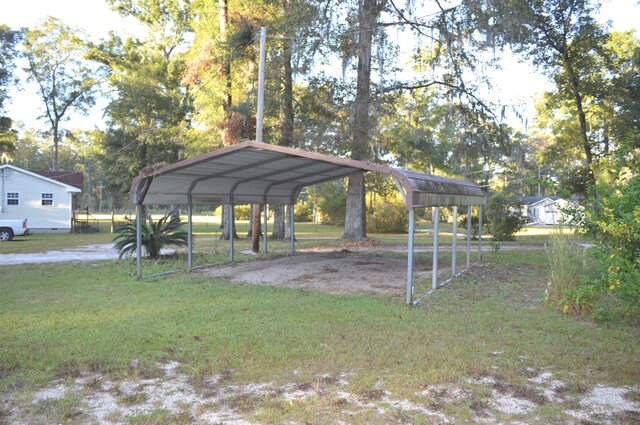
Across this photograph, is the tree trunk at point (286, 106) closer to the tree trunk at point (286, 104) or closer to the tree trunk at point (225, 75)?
the tree trunk at point (286, 104)

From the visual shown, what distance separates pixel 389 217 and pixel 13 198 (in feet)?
71.5

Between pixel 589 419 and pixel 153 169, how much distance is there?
7976 millimetres

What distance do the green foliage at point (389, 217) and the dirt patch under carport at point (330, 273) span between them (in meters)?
18.6

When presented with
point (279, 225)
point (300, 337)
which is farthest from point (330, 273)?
point (279, 225)

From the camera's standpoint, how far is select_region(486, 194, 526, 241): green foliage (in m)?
21.5

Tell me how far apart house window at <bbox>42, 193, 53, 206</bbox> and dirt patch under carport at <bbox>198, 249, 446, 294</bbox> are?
20528mm

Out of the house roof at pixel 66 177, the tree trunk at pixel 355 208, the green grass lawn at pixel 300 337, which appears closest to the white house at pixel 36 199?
the house roof at pixel 66 177

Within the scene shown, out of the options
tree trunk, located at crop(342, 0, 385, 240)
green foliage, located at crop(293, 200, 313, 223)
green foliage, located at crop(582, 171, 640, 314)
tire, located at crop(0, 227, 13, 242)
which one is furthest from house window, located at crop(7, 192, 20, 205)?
green foliage, located at crop(582, 171, 640, 314)

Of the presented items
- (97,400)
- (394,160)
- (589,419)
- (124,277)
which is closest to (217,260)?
(124,277)

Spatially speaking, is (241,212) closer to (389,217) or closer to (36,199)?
(389,217)

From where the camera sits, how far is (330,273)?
10.5 metres

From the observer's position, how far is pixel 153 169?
934 cm

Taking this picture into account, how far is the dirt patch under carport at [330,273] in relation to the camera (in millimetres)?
9141

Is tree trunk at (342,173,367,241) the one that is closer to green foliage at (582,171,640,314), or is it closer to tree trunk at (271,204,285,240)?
tree trunk at (271,204,285,240)
